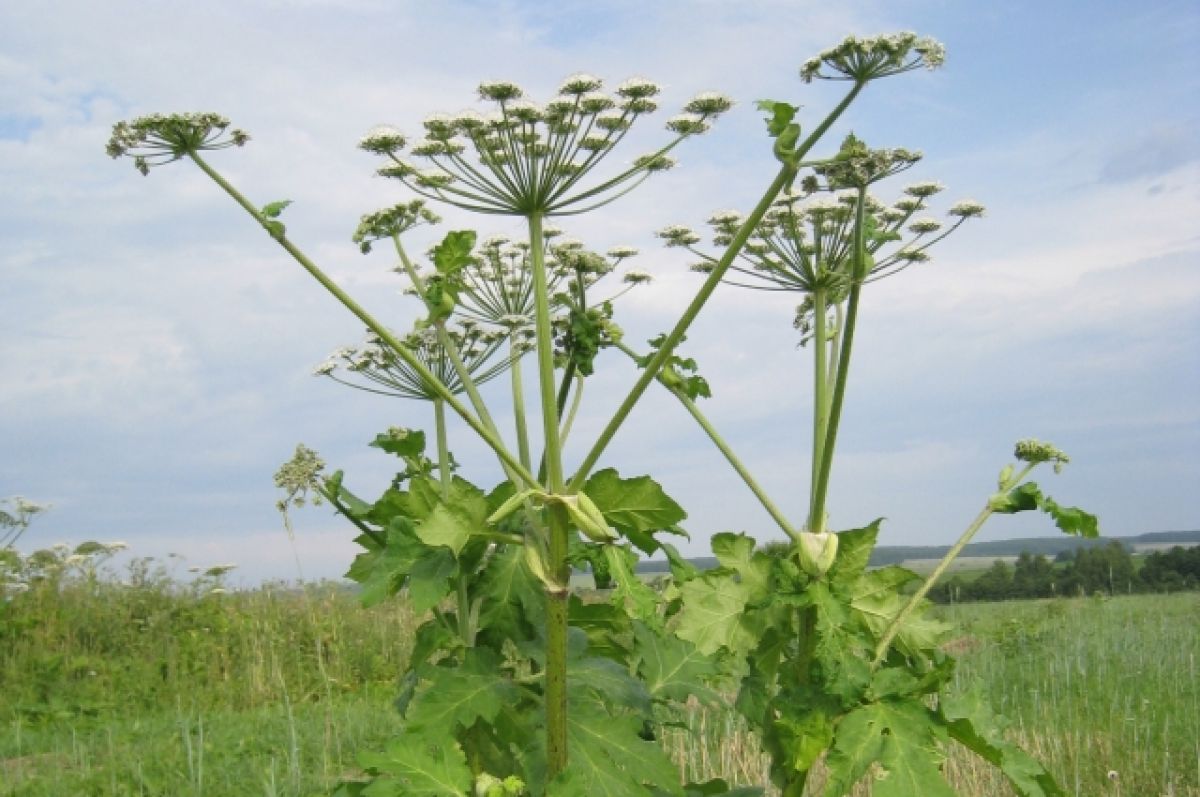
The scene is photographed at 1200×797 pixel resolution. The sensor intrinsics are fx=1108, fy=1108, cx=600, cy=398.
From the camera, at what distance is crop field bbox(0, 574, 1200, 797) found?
6.47 m

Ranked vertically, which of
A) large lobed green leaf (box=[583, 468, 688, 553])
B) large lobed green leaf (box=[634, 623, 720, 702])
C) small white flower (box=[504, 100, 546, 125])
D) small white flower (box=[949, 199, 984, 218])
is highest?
small white flower (box=[504, 100, 546, 125])

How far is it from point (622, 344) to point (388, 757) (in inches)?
63.4

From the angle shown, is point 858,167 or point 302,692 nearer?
point 858,167

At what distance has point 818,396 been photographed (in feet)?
11.8

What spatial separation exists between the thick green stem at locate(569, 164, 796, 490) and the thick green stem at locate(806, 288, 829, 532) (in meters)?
0.80

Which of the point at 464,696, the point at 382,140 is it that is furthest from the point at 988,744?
the point at 382,140

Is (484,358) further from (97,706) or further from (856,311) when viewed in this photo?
(97,706)

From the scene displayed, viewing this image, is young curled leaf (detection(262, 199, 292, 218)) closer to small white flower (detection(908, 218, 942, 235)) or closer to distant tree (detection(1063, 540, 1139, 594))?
small white flower (detection(908, 218, 942, 235))

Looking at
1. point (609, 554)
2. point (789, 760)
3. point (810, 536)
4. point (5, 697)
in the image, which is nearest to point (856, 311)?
point (810, 536)

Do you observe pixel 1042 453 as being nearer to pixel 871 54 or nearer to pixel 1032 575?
pixel 871 54

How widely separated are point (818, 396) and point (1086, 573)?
16.6 m

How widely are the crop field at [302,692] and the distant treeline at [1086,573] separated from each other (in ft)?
4.02

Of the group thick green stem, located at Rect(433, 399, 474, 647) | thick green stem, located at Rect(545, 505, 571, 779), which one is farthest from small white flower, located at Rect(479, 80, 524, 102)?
thick green stem, located at Rect(545, 505, 571, 779)

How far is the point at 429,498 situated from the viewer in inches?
129
